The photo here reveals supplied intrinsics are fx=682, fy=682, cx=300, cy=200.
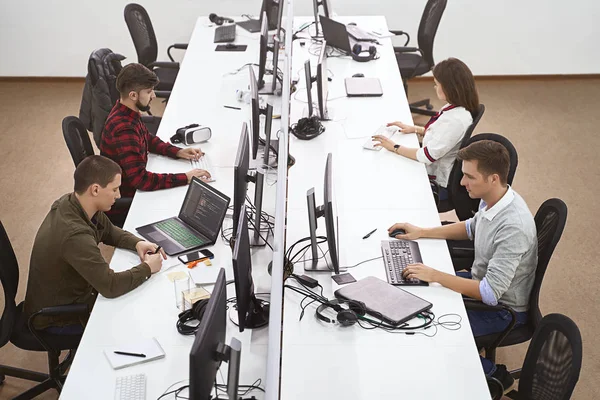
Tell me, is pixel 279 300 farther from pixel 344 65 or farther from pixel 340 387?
pixel 344 65

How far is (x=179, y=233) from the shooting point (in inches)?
134

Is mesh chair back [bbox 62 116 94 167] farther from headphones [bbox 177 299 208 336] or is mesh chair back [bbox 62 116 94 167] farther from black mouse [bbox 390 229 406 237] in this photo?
black mouse [bbox 390 229 406 237]

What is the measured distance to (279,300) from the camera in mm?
2451

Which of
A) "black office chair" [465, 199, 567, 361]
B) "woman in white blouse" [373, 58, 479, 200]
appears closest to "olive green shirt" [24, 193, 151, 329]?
"black office chair" [465, 199, 567, 361]

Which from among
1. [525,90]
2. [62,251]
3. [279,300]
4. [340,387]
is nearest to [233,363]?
[279,300]

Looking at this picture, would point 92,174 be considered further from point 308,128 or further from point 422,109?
point 422,109

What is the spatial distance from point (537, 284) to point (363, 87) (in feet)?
7.58

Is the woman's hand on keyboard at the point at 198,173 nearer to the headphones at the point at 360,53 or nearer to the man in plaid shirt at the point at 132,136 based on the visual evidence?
the man in plaid shirt at the point at 132,136

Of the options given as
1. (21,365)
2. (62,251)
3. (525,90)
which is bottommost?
(525,90)

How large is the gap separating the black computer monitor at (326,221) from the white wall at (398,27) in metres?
4.10

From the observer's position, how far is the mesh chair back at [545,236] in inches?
117

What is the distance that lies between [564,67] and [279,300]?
5.53 metres

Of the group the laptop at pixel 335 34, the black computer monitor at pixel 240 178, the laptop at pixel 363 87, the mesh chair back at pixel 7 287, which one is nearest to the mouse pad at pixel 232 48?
the laptop at pixel 335 34

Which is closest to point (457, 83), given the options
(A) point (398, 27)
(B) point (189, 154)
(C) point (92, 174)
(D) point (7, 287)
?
(B) point (189, 154)
